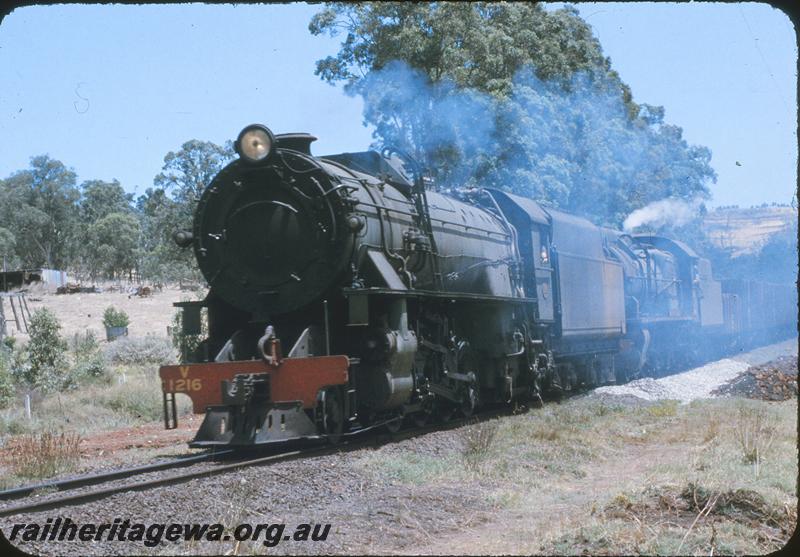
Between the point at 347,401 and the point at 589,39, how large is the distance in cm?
2911

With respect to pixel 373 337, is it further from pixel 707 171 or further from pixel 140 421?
pixel 707 171

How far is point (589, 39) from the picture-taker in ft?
121

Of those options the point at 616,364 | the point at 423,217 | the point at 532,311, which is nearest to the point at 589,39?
the point at 616,364

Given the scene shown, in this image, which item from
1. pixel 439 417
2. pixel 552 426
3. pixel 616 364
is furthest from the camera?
pixel 616 364

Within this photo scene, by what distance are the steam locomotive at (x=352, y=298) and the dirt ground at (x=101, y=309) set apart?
3286 centimetres

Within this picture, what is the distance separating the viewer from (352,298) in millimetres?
11391

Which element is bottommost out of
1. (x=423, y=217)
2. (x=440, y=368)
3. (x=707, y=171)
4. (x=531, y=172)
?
(x=440, y=368)

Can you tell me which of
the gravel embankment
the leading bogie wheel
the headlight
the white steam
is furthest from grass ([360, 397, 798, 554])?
the white steam

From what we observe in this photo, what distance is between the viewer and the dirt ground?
49.8 m

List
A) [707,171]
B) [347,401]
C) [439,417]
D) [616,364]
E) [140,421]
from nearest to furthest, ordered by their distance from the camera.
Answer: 1. [347,401]
2. [439,417]
3. [140,421]
4. [616,364]
5. [707,171]

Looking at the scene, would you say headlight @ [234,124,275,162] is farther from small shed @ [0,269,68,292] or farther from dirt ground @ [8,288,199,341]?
small shed @ [0,269,68,292]

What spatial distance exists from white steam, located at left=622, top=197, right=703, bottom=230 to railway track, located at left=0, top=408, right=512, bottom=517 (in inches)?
1229

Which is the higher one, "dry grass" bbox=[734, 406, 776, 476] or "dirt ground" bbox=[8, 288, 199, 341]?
"dirt ground" bbox=[8, 288, 199, 341]

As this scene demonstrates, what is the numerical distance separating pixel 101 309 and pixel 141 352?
23963mm
